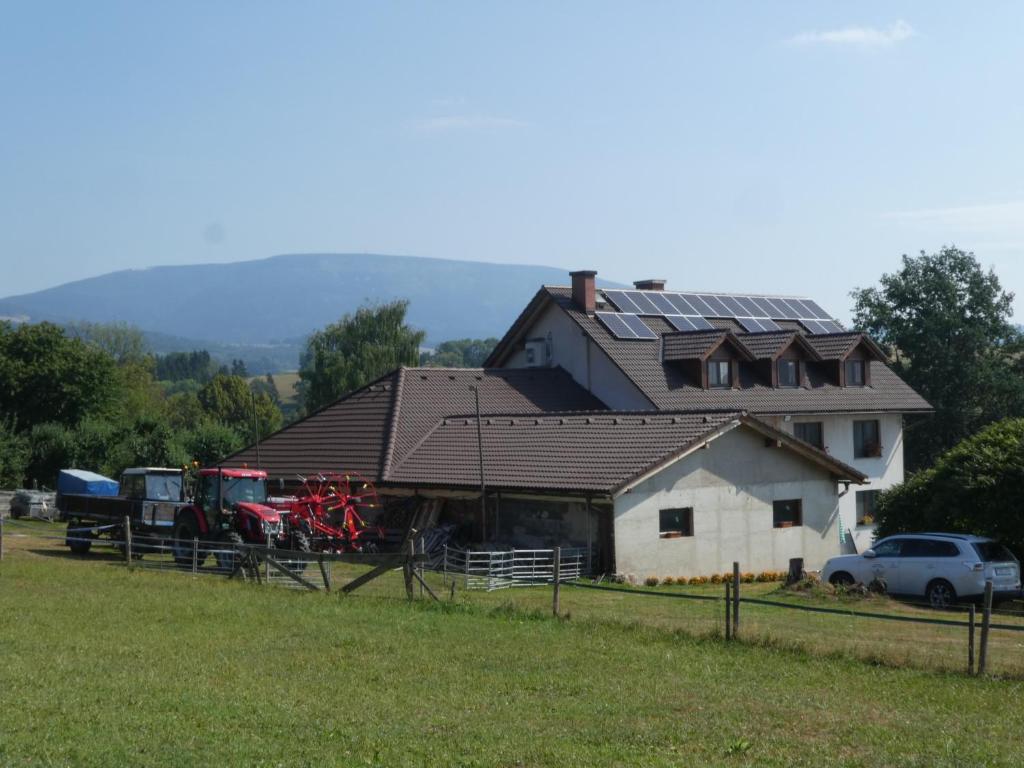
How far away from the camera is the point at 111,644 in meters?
17.4

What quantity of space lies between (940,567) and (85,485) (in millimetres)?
26823

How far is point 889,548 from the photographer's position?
28.2 metres

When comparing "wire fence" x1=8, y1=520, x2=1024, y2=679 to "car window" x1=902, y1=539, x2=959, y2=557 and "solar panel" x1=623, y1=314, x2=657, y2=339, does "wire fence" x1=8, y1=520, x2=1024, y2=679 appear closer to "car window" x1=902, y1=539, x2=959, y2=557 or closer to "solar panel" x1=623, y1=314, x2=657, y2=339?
"car window" x1=902, y1=539, x2=959, y2=557

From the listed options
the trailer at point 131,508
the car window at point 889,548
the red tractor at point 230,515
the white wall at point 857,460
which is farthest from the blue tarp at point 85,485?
the car window at point 889,548

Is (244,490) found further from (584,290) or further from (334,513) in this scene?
(584,290)

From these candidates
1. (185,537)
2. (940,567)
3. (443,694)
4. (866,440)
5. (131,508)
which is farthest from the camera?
(866,440)

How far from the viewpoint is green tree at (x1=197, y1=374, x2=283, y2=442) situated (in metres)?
103

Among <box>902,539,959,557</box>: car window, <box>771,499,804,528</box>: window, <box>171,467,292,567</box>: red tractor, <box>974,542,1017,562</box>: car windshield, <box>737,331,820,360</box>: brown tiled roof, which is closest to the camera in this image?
<box>974,542,1017,562</box>: car windshield

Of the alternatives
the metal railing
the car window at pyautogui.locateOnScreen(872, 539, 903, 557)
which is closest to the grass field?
the metal railing

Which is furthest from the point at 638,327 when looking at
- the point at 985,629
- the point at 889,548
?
the point at 985,629

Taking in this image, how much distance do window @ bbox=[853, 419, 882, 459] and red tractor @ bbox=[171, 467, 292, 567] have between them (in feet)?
87.4

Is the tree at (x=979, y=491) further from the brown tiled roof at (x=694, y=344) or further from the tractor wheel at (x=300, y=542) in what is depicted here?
the tractor wheel at (x=300, y=542)

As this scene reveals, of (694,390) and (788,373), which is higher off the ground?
(788,373)

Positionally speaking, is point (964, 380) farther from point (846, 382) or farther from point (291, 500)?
point (291, 500)
